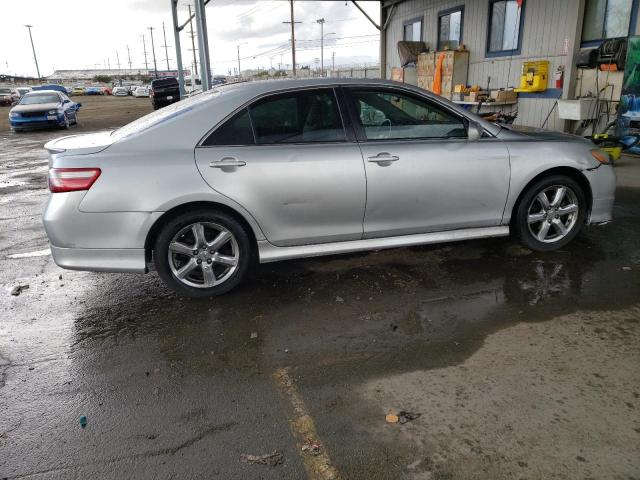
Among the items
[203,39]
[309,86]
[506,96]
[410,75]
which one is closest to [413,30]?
[410,75]

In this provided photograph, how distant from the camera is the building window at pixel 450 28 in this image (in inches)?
557

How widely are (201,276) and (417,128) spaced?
88.3 inches

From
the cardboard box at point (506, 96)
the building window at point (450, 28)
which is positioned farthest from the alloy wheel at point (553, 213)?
the building window at point (450, 28)

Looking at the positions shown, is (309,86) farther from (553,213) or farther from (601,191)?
(601,191)

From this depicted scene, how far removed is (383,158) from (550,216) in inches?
73.6

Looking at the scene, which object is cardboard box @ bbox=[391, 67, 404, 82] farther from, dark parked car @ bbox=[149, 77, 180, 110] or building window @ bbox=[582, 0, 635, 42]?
dark parked car @ bbox=[149, 77, 180, 110]

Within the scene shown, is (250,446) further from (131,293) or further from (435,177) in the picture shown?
(435,177)

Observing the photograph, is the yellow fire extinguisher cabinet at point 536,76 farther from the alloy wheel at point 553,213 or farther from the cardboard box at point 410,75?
the alloy wheel at point 553,213

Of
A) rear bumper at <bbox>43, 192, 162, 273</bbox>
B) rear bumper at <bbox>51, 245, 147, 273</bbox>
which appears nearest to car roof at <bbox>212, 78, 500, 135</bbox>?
rear bumper at <bbox>43, 192, 162, 273</bbox>

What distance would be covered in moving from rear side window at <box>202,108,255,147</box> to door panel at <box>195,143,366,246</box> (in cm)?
6

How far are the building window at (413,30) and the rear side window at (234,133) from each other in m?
14.0

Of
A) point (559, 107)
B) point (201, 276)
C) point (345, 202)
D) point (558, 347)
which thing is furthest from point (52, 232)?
point (559, 107)

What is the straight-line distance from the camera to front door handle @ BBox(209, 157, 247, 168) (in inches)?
153

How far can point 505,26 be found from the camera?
1229 cm
